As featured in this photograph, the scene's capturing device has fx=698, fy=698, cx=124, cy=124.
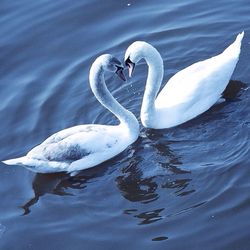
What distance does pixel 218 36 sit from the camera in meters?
11.2

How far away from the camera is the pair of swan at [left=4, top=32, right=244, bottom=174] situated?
28.7ft

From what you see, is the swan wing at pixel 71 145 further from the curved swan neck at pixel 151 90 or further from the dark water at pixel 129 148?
the curved swan neck at pixel 151 90

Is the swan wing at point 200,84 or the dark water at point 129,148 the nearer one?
the dark water at point 129,148

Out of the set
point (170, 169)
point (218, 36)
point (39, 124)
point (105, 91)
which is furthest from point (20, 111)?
point (218, 36)

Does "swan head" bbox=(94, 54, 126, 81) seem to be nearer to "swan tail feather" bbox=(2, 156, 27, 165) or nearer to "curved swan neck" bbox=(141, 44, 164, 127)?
"curved swan neck" bbox=(141, 44, 164, 127)

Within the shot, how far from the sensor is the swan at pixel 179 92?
9.17 meters

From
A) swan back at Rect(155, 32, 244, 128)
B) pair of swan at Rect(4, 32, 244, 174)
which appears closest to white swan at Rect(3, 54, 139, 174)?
pair of swan at Rect(4, 32, 244, 174)

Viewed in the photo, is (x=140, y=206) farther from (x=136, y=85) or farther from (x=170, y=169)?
(x=136, y=85)

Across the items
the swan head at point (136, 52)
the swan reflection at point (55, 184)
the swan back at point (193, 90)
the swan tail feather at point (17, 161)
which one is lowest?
the swan reflection at point (55, 184)

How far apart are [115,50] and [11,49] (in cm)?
185

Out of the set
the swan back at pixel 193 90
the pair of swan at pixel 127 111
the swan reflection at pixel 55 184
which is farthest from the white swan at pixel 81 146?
the swan back at pixel 193 90

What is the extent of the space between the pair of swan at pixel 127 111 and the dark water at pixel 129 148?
18 centimetres

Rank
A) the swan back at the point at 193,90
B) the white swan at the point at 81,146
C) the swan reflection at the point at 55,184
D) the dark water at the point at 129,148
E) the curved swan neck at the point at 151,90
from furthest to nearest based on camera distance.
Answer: the swan back at the point at 193,90
the curved swan neck at the point at 151,90
the white swan at the point at 81,146
the swan reflection at the point at 55,184
the dark water at the point at 129,148

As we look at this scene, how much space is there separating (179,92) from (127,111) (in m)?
0.78
